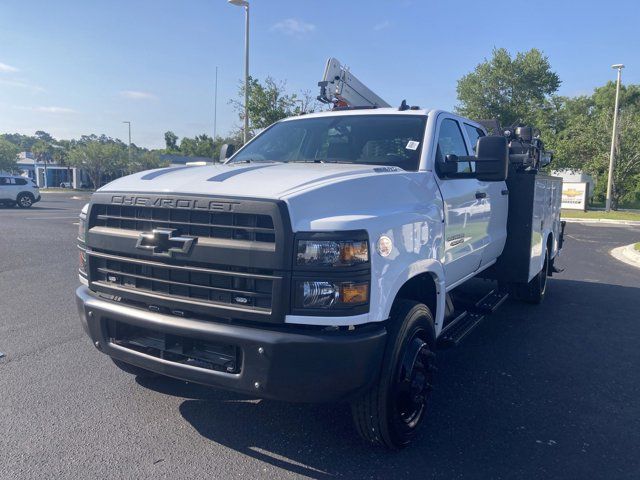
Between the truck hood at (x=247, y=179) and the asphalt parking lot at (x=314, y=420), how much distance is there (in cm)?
155

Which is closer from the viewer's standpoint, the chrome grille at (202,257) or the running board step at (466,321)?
the chrome grille at (202,257)

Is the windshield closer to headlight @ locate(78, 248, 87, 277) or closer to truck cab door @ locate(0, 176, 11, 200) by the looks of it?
headlight @ locate(78, 248, 87, 277)

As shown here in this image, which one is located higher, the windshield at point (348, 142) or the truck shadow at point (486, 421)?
the windshield at point (348, 142)

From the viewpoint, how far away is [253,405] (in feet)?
12.4

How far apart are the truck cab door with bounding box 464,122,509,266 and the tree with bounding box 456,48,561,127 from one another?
40.8 m

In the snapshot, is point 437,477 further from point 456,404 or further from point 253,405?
point 253,405

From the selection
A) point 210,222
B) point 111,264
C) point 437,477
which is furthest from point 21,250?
point 437,477

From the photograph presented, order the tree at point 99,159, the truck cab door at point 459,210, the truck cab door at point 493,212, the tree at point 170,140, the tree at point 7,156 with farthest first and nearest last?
the tree at point 170,140 → the tree at point 7,156 → the tree at point 99,159 → the truck cab door at point 493,212 → the truck cab door at point 459,210

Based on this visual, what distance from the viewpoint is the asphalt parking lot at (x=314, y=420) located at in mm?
3018

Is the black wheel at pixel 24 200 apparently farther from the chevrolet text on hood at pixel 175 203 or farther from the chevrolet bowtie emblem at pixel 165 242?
the chevrolet bowtie emblem at pixel 165 242

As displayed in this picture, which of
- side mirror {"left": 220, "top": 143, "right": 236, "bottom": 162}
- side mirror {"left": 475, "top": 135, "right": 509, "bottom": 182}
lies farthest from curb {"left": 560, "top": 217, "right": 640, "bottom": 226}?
side mirror {"left": 475, "top": 135, "right": 509, "bottom": 182}

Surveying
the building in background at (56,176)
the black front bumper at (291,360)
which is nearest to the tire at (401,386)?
the black front bumper at (291,360)

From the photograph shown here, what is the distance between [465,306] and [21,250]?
9.34 m

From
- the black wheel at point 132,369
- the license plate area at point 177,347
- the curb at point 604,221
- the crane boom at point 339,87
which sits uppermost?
the crane boom at point 339,87
